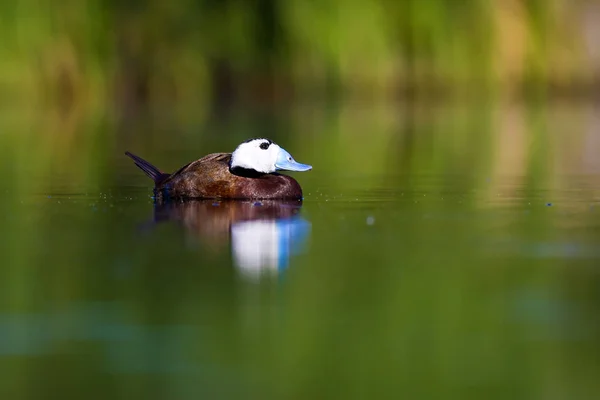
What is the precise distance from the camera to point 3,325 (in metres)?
3.96

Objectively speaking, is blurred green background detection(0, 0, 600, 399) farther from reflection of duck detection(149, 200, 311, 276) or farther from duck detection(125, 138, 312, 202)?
duck detection(125, 138, 312, 202)

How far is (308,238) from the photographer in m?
6.05

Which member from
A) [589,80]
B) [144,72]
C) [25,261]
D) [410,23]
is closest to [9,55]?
[144,72]

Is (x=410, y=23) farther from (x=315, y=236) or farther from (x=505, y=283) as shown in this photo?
(x=505, y=283)

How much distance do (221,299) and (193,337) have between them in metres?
0.59

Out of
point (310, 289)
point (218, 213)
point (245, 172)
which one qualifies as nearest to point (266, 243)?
point (310, 289)

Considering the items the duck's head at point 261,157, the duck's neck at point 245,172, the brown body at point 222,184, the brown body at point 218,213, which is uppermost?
the duck's head at point 261,157

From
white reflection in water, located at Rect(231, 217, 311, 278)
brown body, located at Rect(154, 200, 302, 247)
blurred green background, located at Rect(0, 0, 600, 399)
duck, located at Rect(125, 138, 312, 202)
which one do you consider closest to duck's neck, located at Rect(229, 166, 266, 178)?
duck, located at Rect(125, 138, 312, 202)

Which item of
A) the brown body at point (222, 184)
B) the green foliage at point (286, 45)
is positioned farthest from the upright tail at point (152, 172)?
the green foliage at point (286, 45)

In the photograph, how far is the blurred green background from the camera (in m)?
3.44

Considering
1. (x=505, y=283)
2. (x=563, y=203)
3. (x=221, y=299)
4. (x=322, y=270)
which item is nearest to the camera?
(x=221, y=299)

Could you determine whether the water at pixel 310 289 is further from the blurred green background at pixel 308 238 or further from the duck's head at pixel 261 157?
the duck's head at pixel 261 157

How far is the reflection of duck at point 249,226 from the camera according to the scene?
537 cm

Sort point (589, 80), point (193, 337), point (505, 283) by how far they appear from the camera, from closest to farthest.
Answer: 1. point (193, 337)
2. point (505, 283)
3. point (589, 80)
